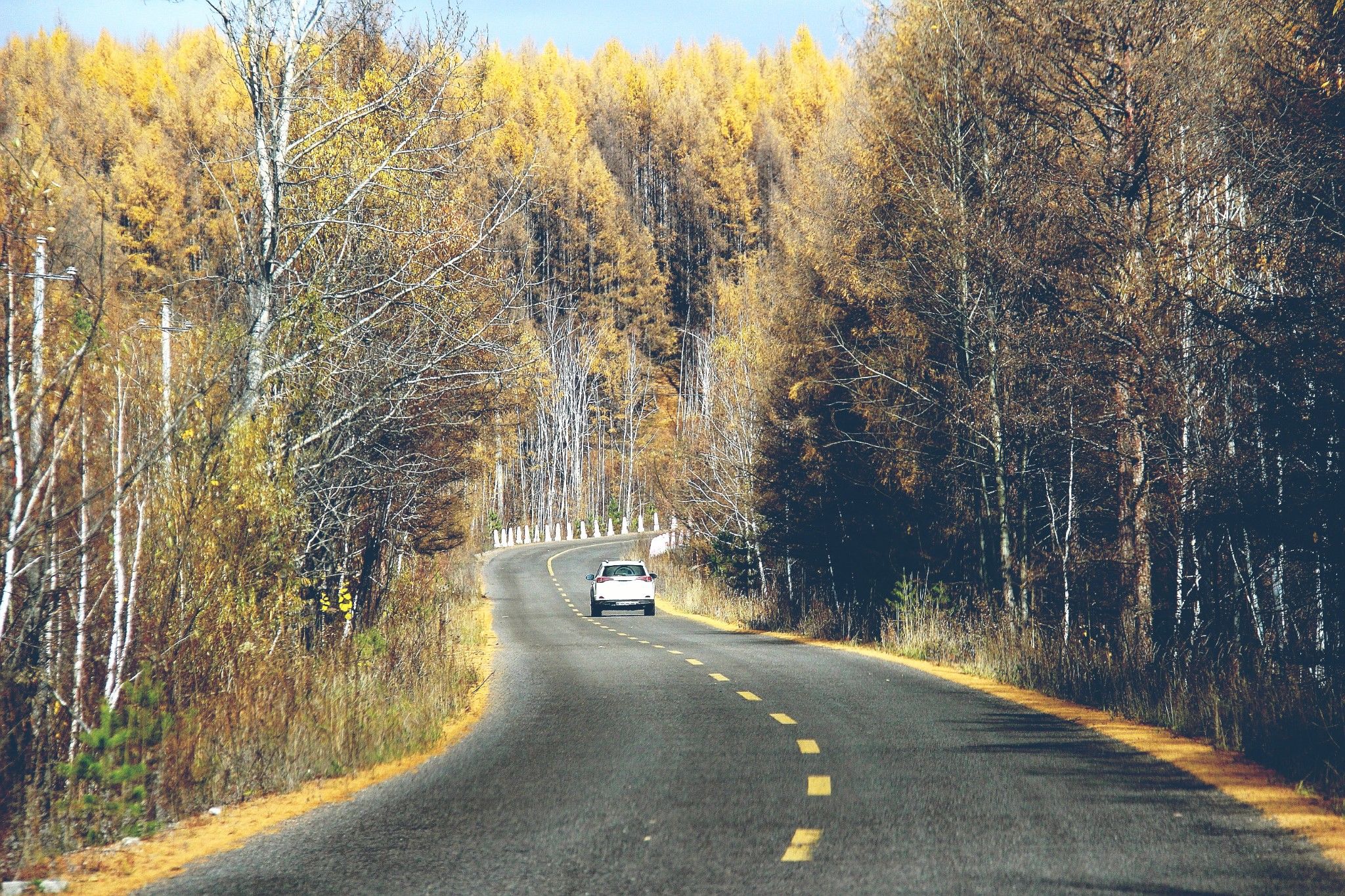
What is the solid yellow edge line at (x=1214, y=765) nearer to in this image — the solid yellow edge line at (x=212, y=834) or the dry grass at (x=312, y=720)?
the solid yellow edge line at (x=212, y=834)

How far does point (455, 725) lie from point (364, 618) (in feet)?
27.6

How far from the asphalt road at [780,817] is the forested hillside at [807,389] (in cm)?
132

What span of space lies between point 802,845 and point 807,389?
20.4 m

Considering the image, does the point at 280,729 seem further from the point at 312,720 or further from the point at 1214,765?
the point at 1214,765

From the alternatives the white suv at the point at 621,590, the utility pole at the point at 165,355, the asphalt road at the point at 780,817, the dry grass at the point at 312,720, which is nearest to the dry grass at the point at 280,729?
the dry grass at the point at 312,720

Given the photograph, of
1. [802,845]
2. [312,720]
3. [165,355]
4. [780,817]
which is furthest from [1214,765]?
[165,355]

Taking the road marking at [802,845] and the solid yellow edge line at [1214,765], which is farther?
the solid yellow edge line at [1214,765]

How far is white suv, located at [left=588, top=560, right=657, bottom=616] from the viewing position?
122 feet

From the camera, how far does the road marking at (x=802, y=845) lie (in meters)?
6.57

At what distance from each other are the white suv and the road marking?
29.8 meters

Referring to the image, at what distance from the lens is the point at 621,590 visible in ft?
122

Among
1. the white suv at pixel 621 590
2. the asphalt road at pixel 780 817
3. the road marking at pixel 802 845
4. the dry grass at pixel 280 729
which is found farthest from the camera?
the white suv at pixel 621 590

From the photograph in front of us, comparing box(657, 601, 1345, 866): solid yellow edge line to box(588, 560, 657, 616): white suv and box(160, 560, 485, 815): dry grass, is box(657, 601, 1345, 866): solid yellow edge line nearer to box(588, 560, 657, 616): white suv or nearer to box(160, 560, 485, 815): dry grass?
box(160, 560, 485, 815): dry grass

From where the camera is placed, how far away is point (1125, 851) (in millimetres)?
6598
